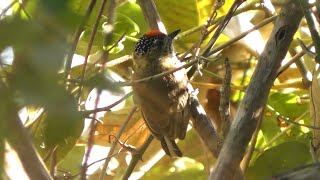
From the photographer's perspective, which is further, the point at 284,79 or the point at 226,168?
the point at 284,79

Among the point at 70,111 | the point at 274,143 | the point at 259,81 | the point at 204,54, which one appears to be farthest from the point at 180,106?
the point at 70,111

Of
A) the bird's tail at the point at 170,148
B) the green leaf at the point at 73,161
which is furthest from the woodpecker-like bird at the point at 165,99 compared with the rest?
the green leaf at the point at 73,161

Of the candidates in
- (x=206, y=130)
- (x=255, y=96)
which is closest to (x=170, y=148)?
(x=206, y=130)

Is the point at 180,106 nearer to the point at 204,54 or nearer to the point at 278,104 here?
the point at 278,104

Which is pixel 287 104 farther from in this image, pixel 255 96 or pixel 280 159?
pixel 255 96

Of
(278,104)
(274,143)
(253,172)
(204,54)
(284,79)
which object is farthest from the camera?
(284,79)

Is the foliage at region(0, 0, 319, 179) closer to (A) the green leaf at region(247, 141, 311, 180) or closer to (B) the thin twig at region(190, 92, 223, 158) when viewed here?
(A) the green leaf at region(247, 141, 311, 180)

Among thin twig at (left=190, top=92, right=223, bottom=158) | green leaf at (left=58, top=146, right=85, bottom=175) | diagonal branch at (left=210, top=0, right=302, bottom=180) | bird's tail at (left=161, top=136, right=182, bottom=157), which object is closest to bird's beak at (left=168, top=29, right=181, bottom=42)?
thin twig at (left=190, top=92, right=223, bottom=158)
